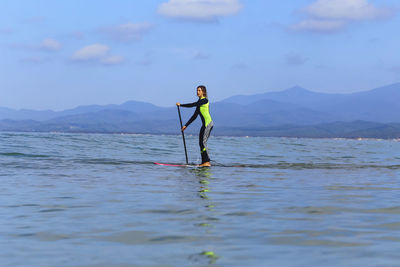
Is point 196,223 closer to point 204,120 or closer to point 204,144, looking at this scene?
point 204,144

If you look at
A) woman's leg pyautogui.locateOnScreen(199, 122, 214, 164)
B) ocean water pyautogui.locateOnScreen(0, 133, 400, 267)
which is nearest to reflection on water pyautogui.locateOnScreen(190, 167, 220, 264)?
ocean water pyautogui.locateOnScreen(0, 133, 400, 267)

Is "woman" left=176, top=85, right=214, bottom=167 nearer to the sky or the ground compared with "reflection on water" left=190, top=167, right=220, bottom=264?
nearer to the sky

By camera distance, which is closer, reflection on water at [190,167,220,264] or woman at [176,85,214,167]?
reflection on water at [190,167,220,264]

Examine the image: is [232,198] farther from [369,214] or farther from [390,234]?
[390,234]

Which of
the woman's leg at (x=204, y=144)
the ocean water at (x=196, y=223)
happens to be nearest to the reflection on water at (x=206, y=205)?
the ocean water at (x=196, y=223)

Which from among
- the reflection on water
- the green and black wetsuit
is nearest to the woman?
the green and black wetsuit

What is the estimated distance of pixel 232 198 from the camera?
35.7 feet

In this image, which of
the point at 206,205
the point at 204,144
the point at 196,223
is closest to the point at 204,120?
the point at 204,144

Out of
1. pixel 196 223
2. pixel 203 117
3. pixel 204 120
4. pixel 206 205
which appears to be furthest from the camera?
pixel 204 120

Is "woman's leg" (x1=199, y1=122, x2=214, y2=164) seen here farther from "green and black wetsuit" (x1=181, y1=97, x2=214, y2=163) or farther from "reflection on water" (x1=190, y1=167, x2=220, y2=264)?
"reflection on water" (x1=190, y1=167, x2=220, y2=264)

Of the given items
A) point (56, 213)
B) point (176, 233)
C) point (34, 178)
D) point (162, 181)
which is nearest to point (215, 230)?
point (176, 233)

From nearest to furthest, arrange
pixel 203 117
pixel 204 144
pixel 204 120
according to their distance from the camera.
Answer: pixel 204 144, pixel 203 117, pixel 204 120

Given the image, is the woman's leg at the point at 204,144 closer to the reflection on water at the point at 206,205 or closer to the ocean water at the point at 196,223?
the reflection on water at the point at 206,205

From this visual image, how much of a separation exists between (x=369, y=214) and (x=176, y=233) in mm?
3464
